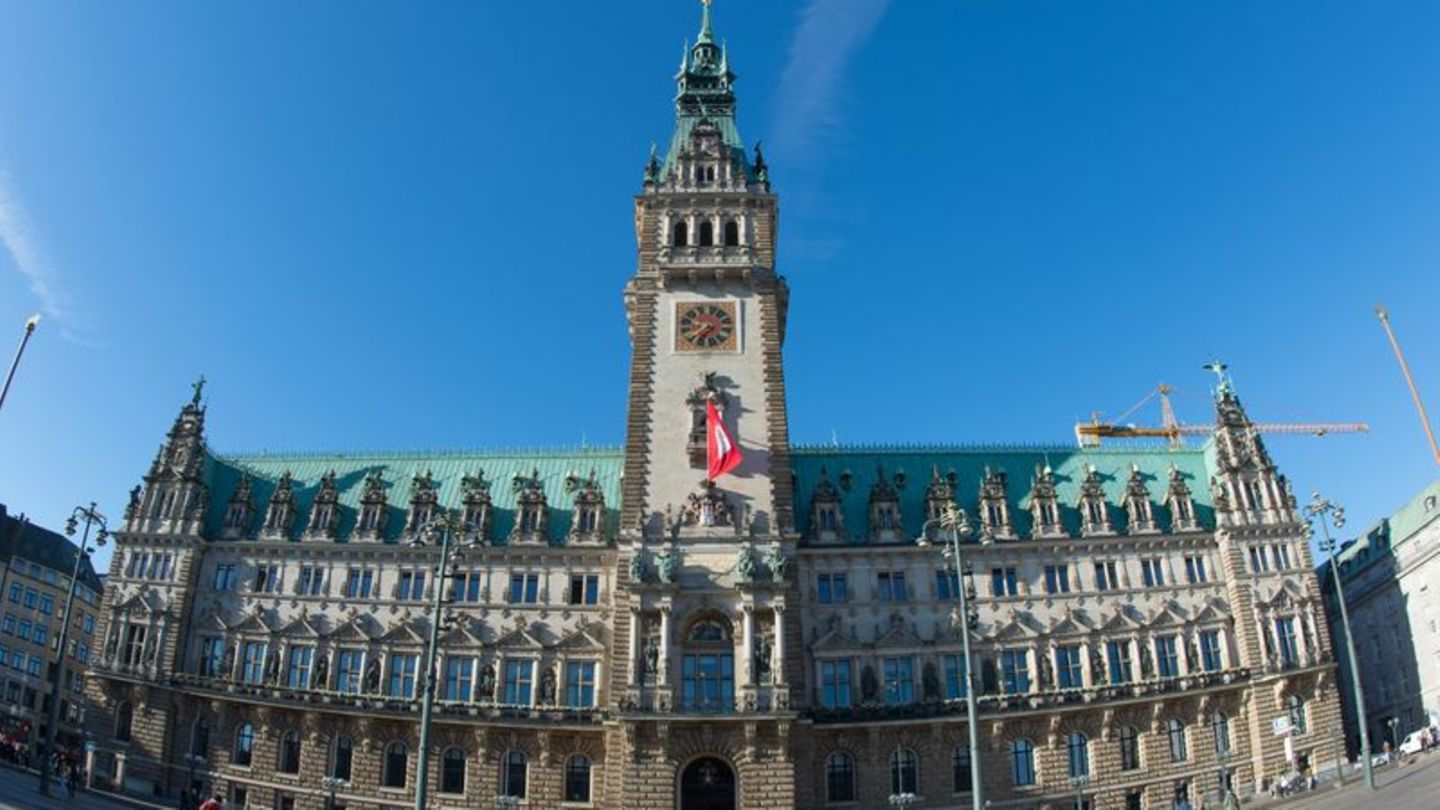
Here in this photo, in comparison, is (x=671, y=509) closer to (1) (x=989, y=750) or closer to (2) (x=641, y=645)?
(2) (x=641, y=645)

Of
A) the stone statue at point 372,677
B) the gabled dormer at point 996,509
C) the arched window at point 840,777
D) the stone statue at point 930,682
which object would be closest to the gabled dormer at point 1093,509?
the gabled dormer at point 996,509

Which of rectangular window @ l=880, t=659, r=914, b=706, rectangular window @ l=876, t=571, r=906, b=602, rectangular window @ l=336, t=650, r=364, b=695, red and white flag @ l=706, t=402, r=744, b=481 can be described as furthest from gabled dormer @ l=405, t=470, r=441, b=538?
rectangular window @ l=880, t=659, r=914, b=706

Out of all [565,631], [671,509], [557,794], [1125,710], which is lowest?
[557,794]

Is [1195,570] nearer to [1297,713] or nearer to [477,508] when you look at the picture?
[1297,713]

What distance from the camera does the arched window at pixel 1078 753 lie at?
6662 centimetres

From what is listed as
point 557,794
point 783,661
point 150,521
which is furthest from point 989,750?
point 150,521

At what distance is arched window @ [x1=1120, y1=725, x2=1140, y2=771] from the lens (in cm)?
6706

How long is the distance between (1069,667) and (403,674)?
42.7 metres

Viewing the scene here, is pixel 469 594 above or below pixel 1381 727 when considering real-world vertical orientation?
above

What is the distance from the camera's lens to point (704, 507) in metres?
68.3

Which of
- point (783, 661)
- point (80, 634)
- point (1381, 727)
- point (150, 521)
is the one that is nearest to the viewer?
point (783, 661)

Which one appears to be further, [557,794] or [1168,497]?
[1168,497]

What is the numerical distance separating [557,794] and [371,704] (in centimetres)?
1303

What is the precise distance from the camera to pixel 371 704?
222ft
